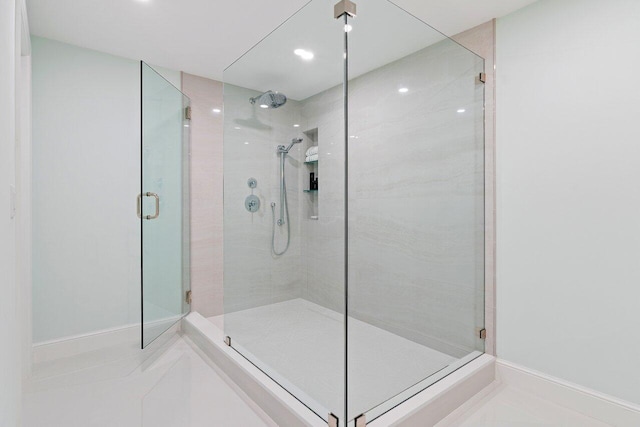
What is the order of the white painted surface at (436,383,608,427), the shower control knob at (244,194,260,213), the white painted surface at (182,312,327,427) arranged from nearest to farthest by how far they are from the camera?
1. the white painted surface at (182,312,327,427)
2. the white painted surface at (436,383,608,427)
3. the shower control knob at (244,194,260,213)

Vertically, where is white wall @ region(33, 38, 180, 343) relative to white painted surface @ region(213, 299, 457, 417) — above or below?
above

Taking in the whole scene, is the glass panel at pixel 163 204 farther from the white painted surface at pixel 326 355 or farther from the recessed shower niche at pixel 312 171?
the recessed shower niche at pixel 312 171

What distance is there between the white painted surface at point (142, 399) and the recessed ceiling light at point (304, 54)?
6.13ft

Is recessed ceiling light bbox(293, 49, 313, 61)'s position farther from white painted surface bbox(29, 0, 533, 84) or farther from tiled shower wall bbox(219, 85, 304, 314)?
tiled shower wall bbox(219, 85, 304, 314)

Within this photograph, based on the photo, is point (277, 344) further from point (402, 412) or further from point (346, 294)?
point (402, 412)

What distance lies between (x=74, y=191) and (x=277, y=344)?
1.84 meters

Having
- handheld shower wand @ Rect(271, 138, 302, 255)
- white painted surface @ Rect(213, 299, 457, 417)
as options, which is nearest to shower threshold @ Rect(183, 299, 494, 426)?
white painted surface @ Rect(213, 299, 457, 417)

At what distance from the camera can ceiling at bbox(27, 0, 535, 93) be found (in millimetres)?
1731

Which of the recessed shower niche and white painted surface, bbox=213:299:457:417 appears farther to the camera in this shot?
the recessed shower niche

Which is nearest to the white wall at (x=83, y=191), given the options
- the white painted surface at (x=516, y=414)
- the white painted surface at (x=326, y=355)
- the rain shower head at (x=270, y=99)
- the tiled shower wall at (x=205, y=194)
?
the tiled shower wall at (x=205, y=194)

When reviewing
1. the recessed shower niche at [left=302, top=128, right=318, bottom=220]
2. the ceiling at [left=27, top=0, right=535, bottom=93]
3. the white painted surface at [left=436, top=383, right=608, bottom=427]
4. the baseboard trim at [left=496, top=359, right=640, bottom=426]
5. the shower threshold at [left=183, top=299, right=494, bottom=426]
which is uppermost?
the ceiling at [left=27, top=0, right=535, bottom=93]

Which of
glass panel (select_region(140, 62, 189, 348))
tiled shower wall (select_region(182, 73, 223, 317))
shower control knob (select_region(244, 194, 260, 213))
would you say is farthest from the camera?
tiled shower wall (select_region(182, 73, 223, 317))

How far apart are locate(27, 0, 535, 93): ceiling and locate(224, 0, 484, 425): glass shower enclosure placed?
21 millimetres

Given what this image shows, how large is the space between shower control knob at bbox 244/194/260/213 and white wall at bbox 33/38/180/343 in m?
1.11
